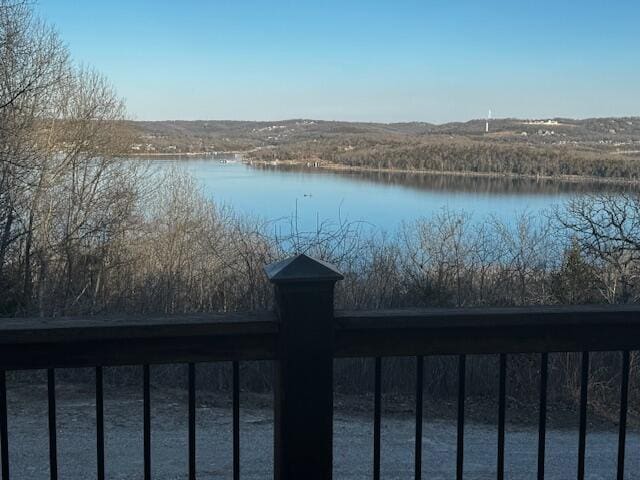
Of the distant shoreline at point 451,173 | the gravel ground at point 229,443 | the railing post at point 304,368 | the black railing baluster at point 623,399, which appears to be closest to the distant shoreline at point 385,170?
the distant shoreline at point 451,173

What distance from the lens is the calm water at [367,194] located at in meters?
18.5

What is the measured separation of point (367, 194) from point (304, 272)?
98.9ft

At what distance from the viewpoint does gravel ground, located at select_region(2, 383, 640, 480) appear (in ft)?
17.4

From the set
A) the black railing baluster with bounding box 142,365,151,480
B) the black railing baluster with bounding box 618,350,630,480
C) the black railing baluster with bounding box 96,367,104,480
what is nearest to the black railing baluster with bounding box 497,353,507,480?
the black railing baluster with bounding box 618,350,630,480

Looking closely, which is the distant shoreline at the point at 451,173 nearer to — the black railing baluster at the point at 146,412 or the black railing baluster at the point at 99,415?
the black railing baluster at the point at 146,412

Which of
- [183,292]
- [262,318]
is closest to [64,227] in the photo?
[183,292]

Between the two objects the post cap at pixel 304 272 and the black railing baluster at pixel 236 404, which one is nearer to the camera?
the post cap at pixel 304 272

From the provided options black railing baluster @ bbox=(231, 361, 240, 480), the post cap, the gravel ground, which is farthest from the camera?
the gravel ground

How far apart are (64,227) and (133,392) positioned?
53.3 feet

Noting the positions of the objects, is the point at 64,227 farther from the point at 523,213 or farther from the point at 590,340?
the point at 590,340

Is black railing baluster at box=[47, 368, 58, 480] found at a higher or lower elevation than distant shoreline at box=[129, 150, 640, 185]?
lower

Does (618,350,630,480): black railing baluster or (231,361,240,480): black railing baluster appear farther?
(618,350,630,480): black railing baluster

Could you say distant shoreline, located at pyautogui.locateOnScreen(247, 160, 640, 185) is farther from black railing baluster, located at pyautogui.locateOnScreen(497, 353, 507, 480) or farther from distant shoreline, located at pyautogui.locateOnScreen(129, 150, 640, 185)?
black railing baluster, located at pyautogui.locateOnScreen(497, 353, 507, 480)

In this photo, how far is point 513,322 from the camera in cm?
247
